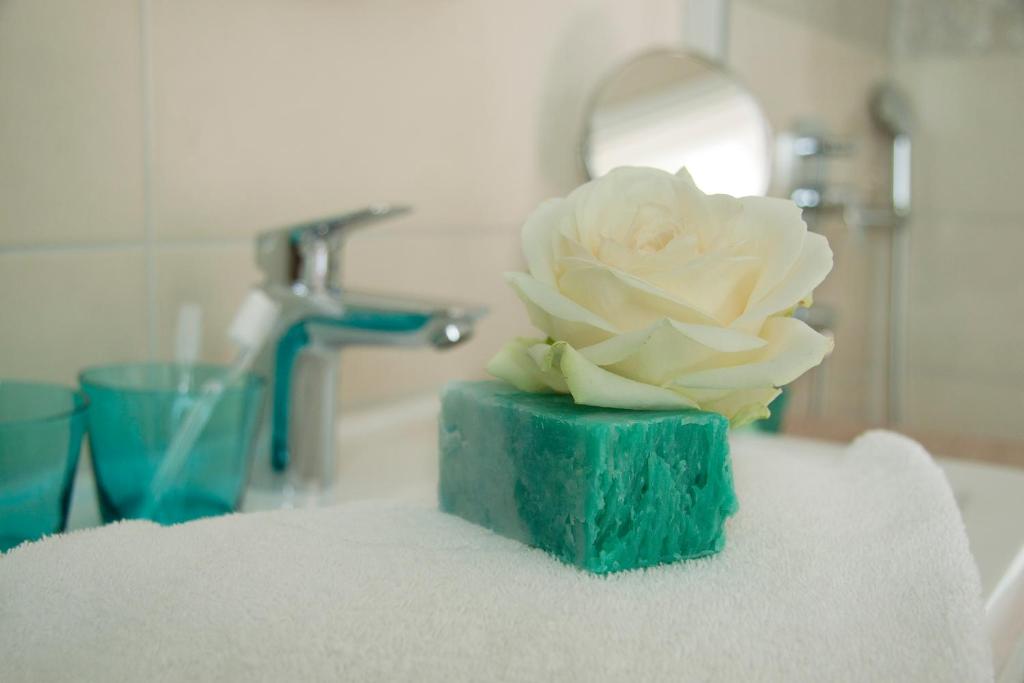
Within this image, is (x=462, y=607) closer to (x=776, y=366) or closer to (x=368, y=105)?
(x=776, y=366)

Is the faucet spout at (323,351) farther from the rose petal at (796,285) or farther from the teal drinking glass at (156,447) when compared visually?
the rose petal at (796,285)

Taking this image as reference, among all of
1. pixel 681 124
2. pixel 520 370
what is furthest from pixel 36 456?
pixel 681 124

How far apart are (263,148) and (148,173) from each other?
10 cm

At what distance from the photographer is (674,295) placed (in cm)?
31

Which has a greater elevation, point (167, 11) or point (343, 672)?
point (167, 11)

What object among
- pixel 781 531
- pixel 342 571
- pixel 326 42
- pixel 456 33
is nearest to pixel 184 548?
pixel 342 571

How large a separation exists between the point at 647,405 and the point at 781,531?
2.9 inches

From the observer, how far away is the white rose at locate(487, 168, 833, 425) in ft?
1.02

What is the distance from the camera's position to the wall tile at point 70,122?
0.53 meters

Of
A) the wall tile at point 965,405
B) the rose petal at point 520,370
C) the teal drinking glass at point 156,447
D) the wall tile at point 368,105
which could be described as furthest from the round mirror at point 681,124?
the wall tile at point 965,405

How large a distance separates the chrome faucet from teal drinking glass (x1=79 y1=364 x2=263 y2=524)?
8cm

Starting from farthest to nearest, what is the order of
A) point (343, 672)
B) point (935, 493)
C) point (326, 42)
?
1. point (326, 42)
2. point (935, 493)
3. point (343, 672)

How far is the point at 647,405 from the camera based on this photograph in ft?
1.04

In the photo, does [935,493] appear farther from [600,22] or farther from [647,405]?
[600,22]
